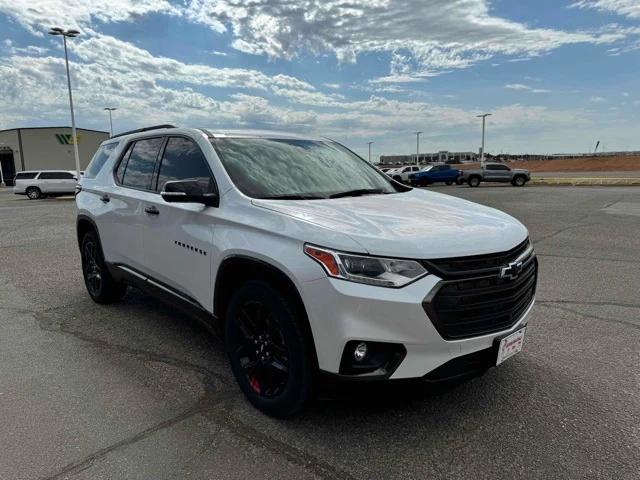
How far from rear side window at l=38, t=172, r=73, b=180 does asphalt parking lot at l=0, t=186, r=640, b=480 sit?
2895 centimetres

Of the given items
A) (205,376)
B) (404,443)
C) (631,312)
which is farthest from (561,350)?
(205,376)

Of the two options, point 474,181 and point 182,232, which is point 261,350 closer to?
point 182,232

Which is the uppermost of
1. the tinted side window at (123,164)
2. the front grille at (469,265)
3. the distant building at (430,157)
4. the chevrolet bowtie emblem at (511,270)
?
the tinted side window at (123,164)

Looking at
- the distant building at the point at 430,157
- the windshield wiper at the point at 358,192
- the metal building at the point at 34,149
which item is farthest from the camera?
the distant building at the point at 430,157

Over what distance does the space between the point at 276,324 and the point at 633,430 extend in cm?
216

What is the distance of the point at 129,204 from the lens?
4.29 m

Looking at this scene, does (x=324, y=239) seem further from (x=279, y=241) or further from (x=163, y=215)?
(x=163, y=215)

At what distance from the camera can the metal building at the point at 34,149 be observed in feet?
→ 192

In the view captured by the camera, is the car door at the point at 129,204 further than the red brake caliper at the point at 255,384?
Yes

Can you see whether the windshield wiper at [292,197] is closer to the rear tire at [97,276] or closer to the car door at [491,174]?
the rear tire at [97,276]

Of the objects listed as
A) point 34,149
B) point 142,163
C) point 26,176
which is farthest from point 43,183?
point 34,149

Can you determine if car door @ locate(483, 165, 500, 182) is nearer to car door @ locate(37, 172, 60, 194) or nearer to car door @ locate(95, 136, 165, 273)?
car door @ locate(37, 172, 60, 194)

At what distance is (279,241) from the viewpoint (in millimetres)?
2645

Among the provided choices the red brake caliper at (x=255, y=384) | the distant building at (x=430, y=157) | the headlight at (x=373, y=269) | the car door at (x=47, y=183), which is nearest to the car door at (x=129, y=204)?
the red brake caliper at (x=255, y=384)
